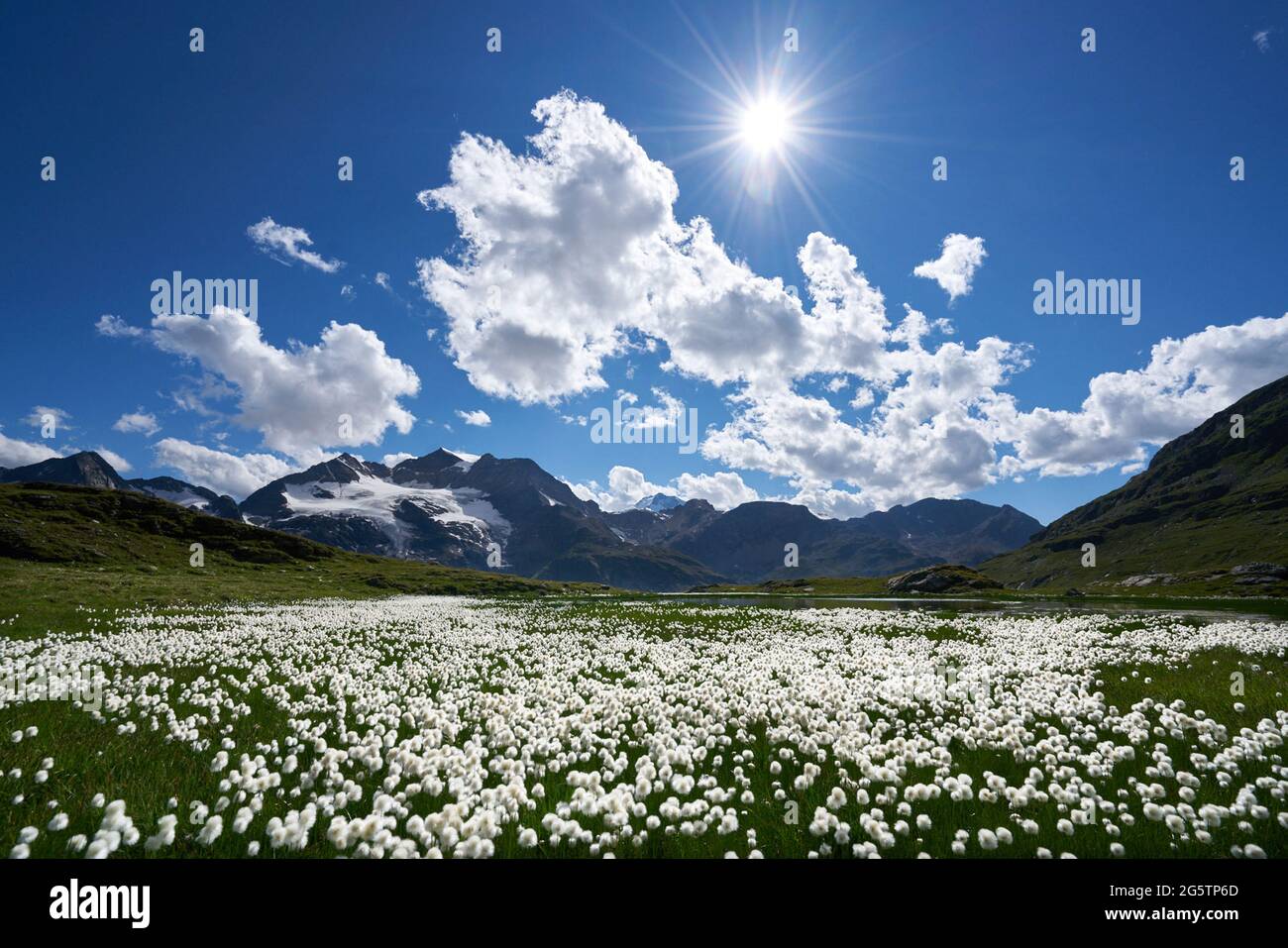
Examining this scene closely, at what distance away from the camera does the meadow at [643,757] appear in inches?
202

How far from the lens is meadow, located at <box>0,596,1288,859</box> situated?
5133 millimetres

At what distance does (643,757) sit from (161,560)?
4267 inches

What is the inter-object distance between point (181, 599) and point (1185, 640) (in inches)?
2233

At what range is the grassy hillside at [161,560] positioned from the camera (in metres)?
47.0

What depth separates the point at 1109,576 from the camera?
172 m

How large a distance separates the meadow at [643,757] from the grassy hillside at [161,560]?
34861mm

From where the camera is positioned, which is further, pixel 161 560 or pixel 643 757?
pixel 161 560

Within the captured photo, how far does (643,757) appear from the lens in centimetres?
679

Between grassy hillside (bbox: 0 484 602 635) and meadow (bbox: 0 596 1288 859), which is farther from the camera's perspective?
grassy hillside (bbox: 0 484 602 635)

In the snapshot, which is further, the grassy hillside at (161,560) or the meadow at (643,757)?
the grassy hillside at (161,560)

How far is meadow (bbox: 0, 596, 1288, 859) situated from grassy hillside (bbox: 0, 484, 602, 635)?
34.9m

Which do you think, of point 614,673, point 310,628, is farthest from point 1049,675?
point 310,628
